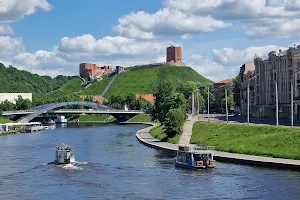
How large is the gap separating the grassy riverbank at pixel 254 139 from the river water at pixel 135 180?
20.0ft

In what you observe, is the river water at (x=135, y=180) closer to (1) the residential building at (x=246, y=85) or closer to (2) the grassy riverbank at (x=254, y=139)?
(2) the grassy riverbank at (x=254, y=139)

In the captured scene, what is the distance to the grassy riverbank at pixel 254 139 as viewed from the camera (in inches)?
2591

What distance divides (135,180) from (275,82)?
65840mm

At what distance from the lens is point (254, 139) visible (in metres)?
73.0

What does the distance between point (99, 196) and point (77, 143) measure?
53115 mm

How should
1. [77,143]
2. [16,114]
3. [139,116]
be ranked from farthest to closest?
[139,116]
[16,114]
[77,143]

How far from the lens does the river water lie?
156 ft

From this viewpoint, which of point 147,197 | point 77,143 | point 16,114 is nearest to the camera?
point 147,197

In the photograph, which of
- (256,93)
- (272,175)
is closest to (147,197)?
(272,175)

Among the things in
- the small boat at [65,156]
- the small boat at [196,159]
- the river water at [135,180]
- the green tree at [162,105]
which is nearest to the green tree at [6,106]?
the green tree at [162,105]

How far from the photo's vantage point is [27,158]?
245 feet

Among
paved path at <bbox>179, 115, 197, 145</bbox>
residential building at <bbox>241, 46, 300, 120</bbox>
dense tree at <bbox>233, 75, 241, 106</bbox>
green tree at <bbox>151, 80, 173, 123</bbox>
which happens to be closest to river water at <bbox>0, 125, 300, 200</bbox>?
paved path at <bbox>179, 115, 197, 145</bbox>

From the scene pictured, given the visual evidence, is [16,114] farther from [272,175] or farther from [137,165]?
[272,175]

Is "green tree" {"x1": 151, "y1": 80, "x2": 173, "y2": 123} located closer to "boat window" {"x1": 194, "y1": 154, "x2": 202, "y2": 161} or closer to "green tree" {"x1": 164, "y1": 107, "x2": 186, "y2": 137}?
"green tree" {"x1": 164, "y1": 107, "x2": 186, "y2": 137}
